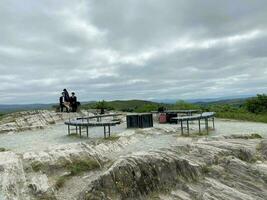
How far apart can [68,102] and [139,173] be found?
1618 cm

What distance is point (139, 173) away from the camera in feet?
26.0

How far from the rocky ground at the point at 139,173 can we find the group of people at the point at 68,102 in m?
13.4

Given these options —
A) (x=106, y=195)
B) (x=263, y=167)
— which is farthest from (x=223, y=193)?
(x=106, y=195)

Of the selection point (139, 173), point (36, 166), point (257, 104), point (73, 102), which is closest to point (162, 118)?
point (73, 102)

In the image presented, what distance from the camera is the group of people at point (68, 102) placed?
23062 mm

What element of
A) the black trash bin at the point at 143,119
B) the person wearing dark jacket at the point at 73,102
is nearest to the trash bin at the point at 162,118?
the black trash bin at the point at 143,119

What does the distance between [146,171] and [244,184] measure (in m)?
2.66

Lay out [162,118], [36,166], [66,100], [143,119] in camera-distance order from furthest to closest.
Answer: [66,100] → [162,118] → [143,119] → [36,166]

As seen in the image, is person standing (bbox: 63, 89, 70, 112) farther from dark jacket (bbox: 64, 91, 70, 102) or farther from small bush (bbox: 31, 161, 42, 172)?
small bush (bbox: 31, 161, 42, 172)

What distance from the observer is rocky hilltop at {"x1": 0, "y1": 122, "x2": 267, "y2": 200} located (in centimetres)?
748

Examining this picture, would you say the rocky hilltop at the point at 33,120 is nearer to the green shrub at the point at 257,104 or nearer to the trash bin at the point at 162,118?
the trash bin at the point at 162,118

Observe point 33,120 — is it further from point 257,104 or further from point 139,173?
point 257,104

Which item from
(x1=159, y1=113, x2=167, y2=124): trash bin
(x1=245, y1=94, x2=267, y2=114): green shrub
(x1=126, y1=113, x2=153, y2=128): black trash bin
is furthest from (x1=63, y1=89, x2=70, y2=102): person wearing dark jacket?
(x1=245, y1=94, x2=267, y2=114): green shrub

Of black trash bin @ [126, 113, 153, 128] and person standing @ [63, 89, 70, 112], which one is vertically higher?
person standing @ [63, 89, 70, 112]
